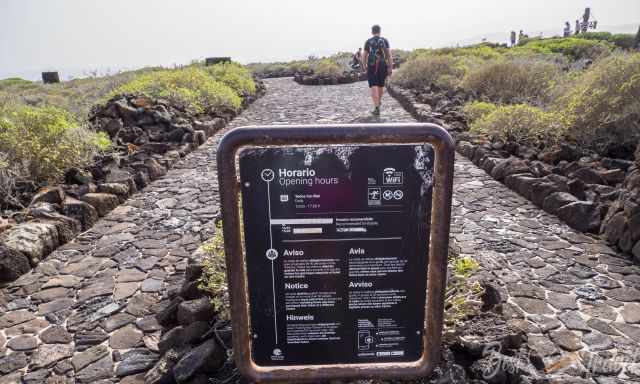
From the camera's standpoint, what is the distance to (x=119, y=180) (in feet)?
19.3

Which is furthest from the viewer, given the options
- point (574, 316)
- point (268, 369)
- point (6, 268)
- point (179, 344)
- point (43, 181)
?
point (43, 181)

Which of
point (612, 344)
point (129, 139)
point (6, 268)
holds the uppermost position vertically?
point (129, 139)

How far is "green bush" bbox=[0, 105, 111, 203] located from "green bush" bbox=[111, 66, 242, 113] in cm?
370

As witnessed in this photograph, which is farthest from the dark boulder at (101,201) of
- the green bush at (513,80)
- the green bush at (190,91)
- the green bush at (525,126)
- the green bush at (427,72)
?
the green bush at (427,72)

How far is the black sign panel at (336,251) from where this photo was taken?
1.88 metres

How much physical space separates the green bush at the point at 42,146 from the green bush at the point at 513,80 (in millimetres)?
8229

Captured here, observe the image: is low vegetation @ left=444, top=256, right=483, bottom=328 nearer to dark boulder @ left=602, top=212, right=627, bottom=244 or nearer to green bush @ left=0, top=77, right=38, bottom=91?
dark boulder @ left=602, top=212, right=627, bottom=244

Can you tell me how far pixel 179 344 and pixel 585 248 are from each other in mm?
3604

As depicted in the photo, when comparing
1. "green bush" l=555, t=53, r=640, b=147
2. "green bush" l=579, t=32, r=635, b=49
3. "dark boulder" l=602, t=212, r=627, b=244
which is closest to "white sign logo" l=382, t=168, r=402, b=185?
"dark boulder" l=602, t=212, r=627, b=244

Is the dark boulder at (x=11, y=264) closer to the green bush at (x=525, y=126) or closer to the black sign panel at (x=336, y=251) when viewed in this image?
the black sign panel at (x=336, y=251)

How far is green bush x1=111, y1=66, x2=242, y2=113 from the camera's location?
34.0 ft

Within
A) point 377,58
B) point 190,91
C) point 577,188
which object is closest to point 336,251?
point 577,188

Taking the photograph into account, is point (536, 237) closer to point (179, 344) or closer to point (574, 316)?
point (574, 316)

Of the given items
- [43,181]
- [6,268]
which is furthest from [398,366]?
[43,181]
